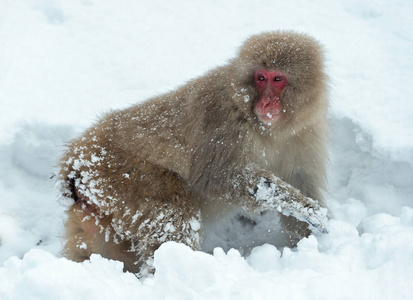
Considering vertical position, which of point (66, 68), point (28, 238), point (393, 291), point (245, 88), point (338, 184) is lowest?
point (28, 238)

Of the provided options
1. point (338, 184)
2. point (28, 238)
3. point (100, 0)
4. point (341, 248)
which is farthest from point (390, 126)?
point (100, 0)

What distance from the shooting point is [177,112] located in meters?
3.19

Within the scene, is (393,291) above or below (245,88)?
below

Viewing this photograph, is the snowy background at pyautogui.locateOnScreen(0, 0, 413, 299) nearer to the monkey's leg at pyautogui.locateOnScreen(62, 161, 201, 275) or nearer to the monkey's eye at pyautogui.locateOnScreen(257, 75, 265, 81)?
the monkey's leg at pyautogui.locateOnScreen(62, 161, 201, 275)

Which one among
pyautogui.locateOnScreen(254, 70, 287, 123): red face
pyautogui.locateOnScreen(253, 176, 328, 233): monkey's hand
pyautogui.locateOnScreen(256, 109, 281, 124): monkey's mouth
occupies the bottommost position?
pyautogui.locateOnScreen(253, 176, 328, 233): monkey's hand

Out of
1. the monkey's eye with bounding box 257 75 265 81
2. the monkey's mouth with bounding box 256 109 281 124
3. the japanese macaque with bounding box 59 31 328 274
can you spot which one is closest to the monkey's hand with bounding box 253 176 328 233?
the japanese macaque with bounding box 59 31 328 274

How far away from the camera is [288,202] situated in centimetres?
287

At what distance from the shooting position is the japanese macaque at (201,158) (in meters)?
2.85

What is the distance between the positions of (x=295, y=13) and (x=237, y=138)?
3.29 meters

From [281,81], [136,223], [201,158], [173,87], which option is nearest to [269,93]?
[281,81]

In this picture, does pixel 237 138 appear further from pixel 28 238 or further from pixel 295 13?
pixel 295 13

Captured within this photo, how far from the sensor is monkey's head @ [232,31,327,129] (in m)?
2.85

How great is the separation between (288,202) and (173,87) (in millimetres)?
2179

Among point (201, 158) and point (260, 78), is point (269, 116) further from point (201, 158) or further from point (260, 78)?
point (201, 158)
